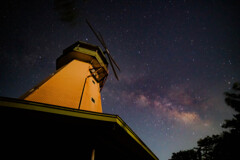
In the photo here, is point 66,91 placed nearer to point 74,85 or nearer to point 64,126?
point 74,85

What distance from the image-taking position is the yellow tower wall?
6.51m

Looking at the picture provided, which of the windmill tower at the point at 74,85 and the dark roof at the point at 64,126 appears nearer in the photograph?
the dark roof at the point at 64,126

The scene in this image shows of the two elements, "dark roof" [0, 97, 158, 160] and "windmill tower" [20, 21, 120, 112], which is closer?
"dark roof" [0, 97, 158, 160]

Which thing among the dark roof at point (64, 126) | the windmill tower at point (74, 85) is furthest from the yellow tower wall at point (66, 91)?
the dark roof at point (64, 126)

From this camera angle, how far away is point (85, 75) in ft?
30.7

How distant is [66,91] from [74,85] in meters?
0.78

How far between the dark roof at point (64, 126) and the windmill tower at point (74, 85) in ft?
8.68

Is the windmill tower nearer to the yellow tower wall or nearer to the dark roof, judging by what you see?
the yellow tower wall

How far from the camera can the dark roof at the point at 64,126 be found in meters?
3.36

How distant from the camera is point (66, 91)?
7180 mm

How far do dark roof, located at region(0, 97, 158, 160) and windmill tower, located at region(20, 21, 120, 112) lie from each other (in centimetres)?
265

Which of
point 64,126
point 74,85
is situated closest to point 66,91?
point 74,85

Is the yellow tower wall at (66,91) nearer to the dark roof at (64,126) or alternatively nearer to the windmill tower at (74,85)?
the windmill tower at (74,85)

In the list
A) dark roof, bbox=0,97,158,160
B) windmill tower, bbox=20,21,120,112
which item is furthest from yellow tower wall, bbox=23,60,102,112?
dark roof, bbox=0,97,158,160
